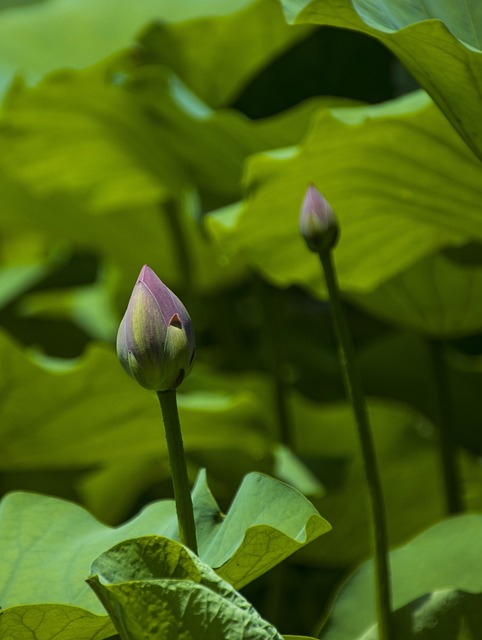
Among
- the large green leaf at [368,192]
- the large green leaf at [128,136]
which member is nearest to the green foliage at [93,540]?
the large green leaf at [368,192]

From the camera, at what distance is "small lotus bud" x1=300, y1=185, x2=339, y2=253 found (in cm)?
40

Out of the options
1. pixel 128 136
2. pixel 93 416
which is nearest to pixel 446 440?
pixel 93 416

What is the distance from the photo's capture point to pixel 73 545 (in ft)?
1.48

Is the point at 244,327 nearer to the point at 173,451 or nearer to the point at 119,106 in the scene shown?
the point at 119,106

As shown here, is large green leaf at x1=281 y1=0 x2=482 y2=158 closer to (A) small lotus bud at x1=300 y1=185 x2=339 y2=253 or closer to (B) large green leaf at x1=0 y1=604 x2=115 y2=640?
(A) small lotus bud at x1=300 y1=185 x2=339 y2=253

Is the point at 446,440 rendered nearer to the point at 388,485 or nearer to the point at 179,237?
the point at 388,485

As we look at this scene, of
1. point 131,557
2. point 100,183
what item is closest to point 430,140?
point 131,557

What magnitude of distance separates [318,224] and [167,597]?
0.53ft

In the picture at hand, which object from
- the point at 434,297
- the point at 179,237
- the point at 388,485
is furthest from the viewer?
the point at 179,237

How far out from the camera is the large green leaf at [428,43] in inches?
16.1

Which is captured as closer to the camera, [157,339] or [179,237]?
[157,339]

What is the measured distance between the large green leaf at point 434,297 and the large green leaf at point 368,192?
4 cm

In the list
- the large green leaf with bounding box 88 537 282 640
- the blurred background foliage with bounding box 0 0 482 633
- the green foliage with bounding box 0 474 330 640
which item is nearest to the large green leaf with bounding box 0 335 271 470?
the blurred background foliage with bounding box 0 0 482 633

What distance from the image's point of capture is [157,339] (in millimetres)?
334
